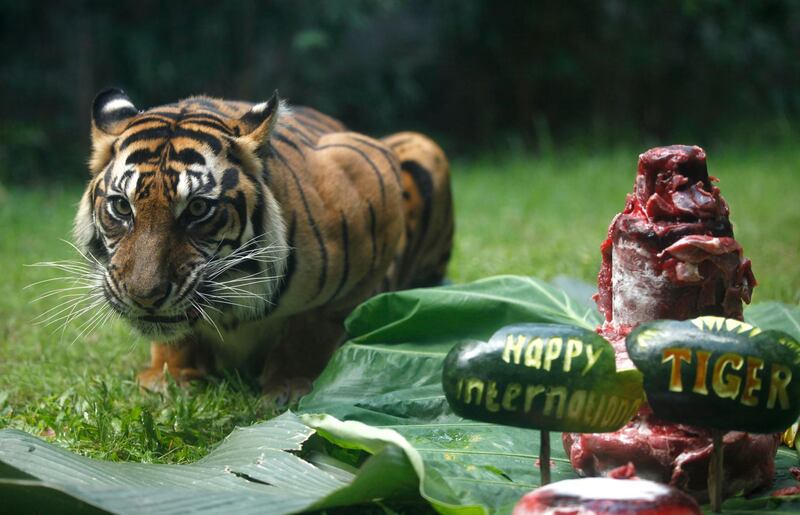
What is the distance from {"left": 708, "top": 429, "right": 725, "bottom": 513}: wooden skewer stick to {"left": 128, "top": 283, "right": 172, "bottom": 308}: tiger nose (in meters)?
1.43

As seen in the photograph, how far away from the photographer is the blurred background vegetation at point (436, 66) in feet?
28.6

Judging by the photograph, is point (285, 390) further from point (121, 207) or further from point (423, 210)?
point (423, 210)

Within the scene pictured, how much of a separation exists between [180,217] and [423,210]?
Result: 1.52 m

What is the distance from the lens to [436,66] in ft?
33.9

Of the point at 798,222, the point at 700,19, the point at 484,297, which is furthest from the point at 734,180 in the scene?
the point at 484,297

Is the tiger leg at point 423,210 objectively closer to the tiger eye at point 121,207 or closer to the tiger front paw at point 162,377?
the tiger front paw at point 162,377

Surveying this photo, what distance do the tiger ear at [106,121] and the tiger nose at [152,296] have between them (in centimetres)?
52

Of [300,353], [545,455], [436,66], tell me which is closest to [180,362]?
[300,353]

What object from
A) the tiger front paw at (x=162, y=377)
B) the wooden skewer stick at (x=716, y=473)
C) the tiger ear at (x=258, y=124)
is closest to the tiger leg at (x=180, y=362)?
the tiger front paw at (x=162, y=377)

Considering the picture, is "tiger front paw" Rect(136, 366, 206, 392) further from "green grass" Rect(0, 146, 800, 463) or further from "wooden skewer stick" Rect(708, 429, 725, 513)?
"wooden skewer stick" Rect(708, 429, 725, 513)

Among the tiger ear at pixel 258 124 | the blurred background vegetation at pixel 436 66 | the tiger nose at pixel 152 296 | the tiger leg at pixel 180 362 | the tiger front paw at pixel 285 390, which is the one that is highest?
the blurred background vegetation at pixel 436 66

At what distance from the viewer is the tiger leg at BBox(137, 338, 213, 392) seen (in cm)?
313

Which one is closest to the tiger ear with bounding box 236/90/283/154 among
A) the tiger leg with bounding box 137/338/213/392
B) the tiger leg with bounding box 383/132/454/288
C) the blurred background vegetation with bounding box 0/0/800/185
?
the tiger leg with bounding box 137/338/213/392

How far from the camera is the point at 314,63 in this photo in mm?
9031
